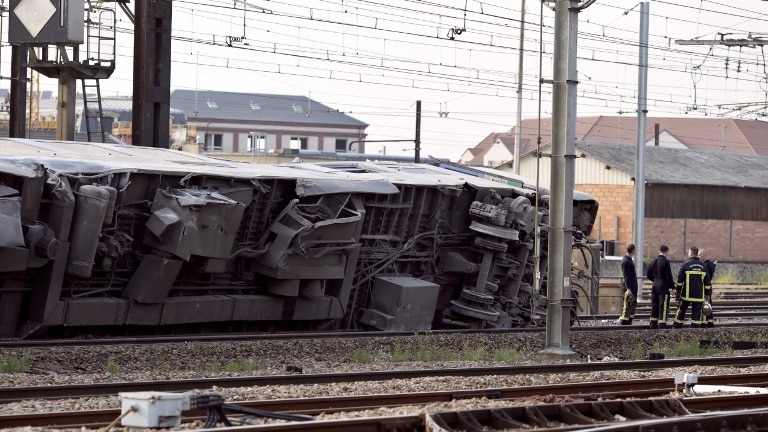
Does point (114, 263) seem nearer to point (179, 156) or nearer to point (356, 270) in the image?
point (179, 156)

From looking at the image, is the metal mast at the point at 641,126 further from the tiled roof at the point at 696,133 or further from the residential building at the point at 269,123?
the tiled roof at the point at 696,133

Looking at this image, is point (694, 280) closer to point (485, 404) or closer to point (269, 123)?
point (485, 404)

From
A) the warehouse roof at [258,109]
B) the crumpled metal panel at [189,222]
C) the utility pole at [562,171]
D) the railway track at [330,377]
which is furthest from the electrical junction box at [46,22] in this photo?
the warehouse roof at [258,109]

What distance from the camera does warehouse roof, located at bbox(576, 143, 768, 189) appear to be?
194 ft

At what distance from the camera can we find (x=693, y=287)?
23.5 metres

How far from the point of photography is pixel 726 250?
2344 inches

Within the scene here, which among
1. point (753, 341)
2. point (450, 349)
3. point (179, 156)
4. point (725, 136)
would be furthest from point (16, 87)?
point (725, 136)

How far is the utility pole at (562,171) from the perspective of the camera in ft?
55.3

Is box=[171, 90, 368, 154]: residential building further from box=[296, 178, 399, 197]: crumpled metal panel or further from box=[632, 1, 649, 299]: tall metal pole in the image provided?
box=[296, 178, 399, 197]: crumpled metal panel

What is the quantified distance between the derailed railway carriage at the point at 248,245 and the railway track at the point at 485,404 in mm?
4995

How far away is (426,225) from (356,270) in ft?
6.14

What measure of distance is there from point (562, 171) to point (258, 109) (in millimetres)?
82909

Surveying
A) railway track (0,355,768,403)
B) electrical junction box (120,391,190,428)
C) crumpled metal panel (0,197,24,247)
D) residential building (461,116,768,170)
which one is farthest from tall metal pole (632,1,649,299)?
residential building (461,116,768,170)

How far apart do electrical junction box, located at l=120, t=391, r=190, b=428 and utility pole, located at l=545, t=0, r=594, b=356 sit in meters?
9.49
